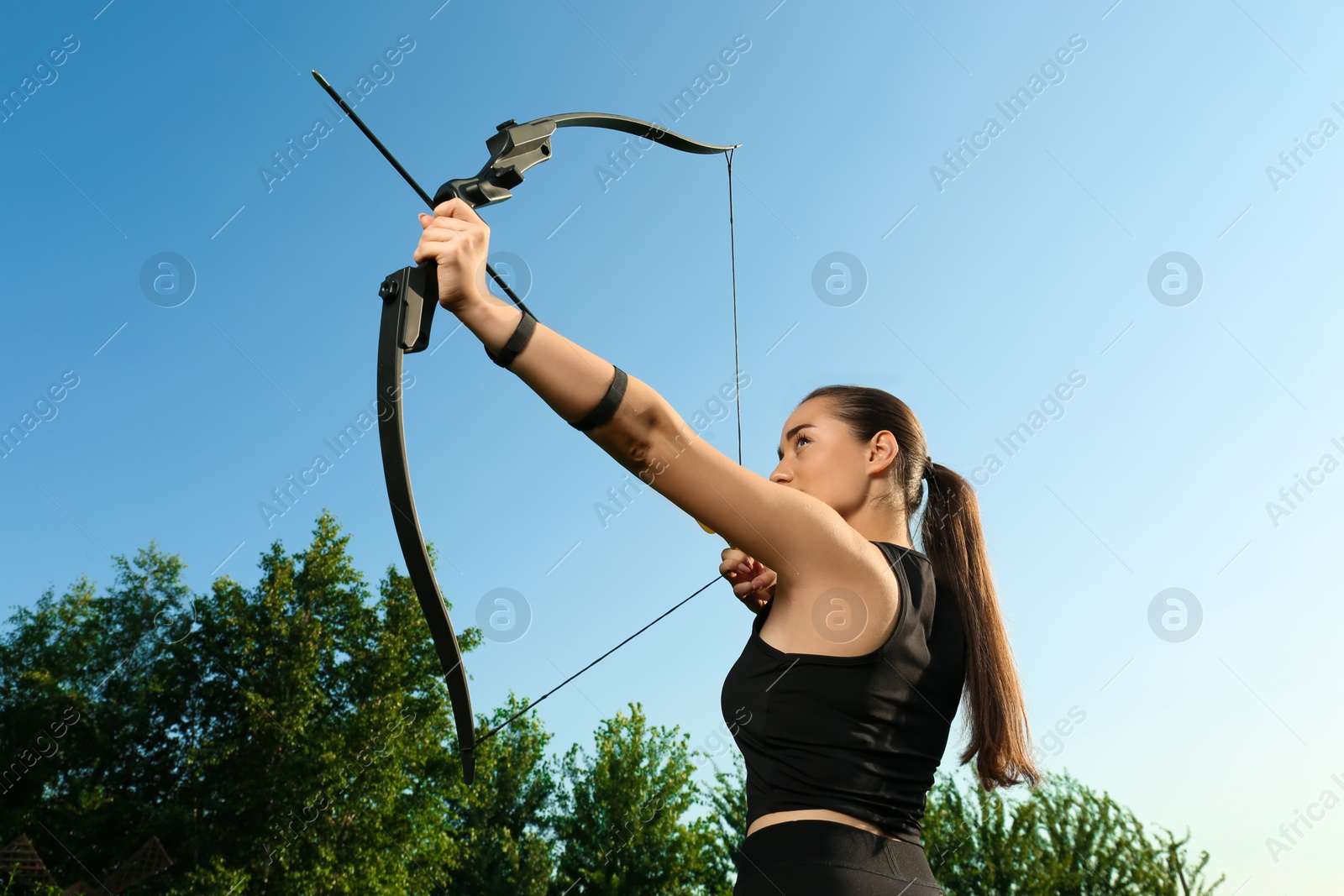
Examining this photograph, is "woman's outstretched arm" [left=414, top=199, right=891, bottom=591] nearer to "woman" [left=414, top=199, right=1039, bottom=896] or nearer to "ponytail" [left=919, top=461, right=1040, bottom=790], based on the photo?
"woman" [left=414, top=199, right=1039, bottom=896]

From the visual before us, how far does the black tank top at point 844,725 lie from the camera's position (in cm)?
169

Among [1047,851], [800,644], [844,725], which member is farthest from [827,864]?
[1047,851]

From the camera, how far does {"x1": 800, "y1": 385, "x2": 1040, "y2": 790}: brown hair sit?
2121 millimetres

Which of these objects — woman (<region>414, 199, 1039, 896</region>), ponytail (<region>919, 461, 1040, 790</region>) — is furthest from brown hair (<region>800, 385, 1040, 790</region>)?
woman (<region>414, 199, 1039, 896</region>)

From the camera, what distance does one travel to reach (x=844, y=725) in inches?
66.6

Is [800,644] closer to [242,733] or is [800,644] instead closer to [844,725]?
[844,725]

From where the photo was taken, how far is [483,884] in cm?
3181

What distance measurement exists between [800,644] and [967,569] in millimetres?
791

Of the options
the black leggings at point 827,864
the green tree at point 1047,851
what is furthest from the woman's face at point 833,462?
the green tree at point 1047,851

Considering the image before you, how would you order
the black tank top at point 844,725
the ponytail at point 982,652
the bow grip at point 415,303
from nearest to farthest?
the black tank top at point 844,725, the bow grip at point 415,303, the ponytail at point 982,652

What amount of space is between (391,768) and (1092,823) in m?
19.7

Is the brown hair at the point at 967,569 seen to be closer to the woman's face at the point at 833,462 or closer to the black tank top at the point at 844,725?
the woman's face at the point at 833,462

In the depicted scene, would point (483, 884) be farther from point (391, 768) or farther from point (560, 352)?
point (560, 352)

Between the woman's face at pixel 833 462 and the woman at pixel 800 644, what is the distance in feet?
0.76
